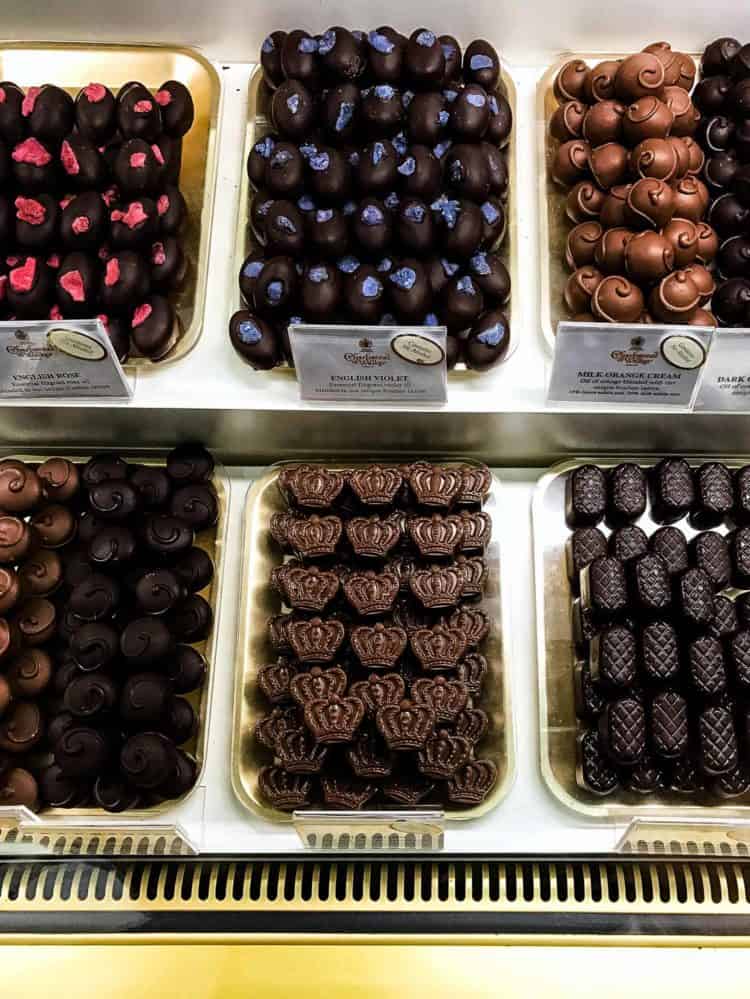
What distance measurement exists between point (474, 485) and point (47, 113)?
920 mm

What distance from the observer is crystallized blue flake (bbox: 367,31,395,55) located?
1.64m

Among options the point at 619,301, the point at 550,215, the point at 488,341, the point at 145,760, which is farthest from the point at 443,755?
the point at 550,215

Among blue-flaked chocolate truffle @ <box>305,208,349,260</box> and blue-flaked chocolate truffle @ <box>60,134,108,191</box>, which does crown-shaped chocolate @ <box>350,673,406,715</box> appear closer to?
blue-flaked chocolate truffle @ <box>305,208,349,260</box>

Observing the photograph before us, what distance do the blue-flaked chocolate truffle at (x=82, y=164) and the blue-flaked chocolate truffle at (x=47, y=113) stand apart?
3 cm

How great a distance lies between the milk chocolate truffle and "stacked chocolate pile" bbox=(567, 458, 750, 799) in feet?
0.80

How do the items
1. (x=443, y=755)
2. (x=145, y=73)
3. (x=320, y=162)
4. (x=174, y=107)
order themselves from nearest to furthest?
(x=443, y=755), (x=320, y=162), (x=174, y=107), (x=145, y=73)

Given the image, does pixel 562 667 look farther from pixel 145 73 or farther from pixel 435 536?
pixel 145 73

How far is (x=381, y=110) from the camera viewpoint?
1.59 m

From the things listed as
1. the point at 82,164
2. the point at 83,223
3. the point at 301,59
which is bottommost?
the point at 83,223

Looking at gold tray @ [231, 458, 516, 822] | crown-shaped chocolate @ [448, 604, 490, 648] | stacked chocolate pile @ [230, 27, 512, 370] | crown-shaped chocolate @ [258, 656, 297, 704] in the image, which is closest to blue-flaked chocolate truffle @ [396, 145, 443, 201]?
stacked chocolate pile @ [230, 27, 512, 370]

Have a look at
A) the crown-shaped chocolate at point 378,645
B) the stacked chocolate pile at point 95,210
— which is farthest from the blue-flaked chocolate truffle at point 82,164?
the crown-shaped chocolate at point 378,645

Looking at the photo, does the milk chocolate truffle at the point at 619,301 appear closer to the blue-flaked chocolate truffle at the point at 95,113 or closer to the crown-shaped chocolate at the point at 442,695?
the crown-shaped chocolate at the point at 442,695

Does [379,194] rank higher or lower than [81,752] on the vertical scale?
higher

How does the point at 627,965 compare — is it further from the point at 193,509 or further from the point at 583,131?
the point at 583,131
